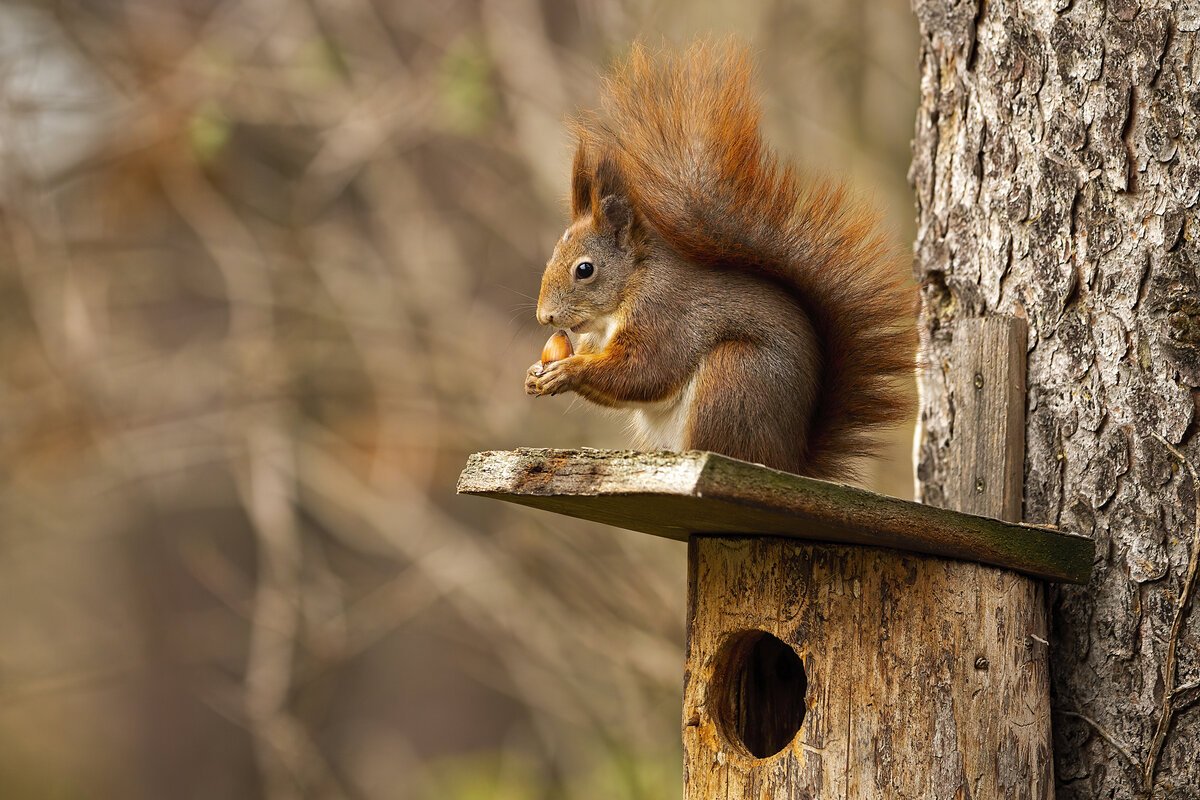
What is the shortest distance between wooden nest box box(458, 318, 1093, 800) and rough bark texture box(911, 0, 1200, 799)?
3.1 inches

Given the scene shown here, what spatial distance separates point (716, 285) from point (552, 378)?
246 millimetres

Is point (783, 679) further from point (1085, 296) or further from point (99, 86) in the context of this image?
point (99, 86)

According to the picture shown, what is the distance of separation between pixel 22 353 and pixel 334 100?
146cm

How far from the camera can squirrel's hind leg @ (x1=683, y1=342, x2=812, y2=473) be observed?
56.0 inches

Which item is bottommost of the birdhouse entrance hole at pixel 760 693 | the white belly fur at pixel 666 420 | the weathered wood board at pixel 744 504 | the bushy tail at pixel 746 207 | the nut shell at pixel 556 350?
the birdhouse entrance hole at pixel 760 693

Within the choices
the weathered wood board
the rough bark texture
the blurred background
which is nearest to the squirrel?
the weathered wood board

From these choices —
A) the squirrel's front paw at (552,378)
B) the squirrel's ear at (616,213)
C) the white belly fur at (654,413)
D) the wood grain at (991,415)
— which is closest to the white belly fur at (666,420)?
the white belly fur at (654,413)

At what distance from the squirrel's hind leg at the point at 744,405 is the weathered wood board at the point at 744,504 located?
0.08 m

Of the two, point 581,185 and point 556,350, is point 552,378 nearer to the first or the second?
point 556,350

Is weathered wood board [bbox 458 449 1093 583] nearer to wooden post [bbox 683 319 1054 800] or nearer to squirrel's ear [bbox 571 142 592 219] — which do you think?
wooden post [bbox 683 319 1054 800]

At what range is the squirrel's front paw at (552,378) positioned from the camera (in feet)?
4.61

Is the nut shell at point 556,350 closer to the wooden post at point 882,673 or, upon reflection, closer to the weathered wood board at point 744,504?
the weathered wood board at point 744,504

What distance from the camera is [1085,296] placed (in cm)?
162

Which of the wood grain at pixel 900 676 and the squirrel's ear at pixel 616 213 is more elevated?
the squirrel's ear at pixel 616 213
